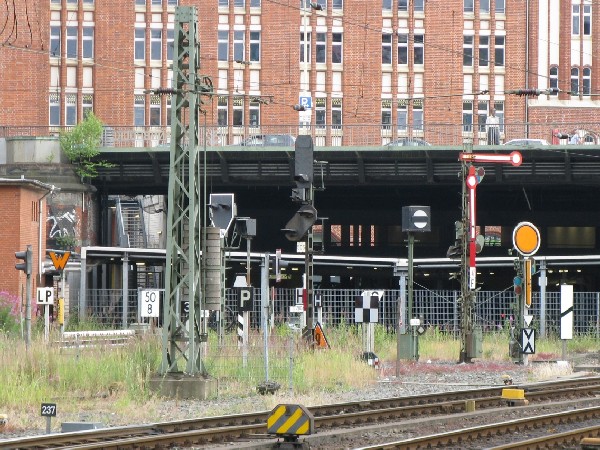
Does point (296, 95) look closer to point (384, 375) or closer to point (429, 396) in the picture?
point (384, 375)

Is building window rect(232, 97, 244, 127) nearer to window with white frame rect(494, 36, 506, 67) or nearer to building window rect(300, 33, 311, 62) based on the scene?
building window rect(300, 33, 311, 62)

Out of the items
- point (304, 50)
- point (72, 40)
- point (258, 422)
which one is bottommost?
point (258, 422)

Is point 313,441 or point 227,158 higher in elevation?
point 227,158

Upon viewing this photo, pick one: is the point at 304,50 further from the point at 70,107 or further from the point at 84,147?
the point at 84,147

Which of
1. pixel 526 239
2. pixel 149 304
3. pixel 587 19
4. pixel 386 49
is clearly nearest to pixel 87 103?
pixel 386 49

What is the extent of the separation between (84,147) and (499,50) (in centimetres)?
3286

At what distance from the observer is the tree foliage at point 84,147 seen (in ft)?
184

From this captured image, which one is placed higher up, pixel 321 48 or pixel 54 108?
pixel 321 48

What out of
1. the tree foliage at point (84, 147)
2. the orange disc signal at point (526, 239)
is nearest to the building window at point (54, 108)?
the tree foliage at point (84, 147)

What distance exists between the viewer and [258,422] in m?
18.7

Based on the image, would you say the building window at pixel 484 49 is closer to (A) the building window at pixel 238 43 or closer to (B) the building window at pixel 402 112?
(B) the building window at pixel 402 112

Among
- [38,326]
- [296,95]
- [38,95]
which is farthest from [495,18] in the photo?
[38,326]

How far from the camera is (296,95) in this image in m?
79.5

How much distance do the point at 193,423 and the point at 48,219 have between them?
3975 centimetres
